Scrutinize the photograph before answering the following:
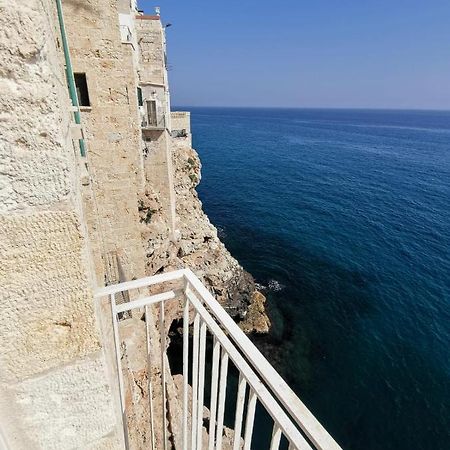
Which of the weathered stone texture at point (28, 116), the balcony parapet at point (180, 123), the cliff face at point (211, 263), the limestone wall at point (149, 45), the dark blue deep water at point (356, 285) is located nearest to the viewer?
the weathered stone texture at point (28, 116)

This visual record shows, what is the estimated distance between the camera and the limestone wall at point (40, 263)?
3.71 feet

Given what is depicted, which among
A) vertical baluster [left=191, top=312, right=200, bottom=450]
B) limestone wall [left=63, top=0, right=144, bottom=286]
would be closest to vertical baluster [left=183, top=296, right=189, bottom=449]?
vertical baluster [left=191, top=312, right=200, bottom=450]

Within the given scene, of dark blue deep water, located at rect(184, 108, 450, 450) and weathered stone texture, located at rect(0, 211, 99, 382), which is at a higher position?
weathered stone texture, located at rect(0, 211, 99, 382)

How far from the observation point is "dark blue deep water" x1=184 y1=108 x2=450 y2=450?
14461 millimetres

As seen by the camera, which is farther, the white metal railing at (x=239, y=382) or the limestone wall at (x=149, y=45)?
the limestone wall at (x=149, y=45)

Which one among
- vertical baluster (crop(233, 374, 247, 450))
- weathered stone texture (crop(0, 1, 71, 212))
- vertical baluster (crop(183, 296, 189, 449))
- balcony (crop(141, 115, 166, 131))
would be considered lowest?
vertical baluster (crop(183, 296, 189, 449))

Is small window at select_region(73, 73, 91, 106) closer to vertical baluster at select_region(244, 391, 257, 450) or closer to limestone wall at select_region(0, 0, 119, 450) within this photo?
limestone wall at select_region(0, 0, 119, 450)

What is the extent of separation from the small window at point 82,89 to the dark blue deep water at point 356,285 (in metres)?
15.7

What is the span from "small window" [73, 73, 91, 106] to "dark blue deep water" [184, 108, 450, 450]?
15.7m

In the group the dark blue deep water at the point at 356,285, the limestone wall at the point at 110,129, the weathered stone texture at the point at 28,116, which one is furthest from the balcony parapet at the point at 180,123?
the weathered stone texture at the point at 28,116

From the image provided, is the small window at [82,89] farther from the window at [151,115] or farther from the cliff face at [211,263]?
the cliff face at [211,263]

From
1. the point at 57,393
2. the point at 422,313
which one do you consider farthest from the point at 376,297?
the point at 57,393

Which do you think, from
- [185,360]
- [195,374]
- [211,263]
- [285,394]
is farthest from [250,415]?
[211,263]

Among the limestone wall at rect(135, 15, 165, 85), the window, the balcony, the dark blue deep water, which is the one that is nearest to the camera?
the dark blue deep water
